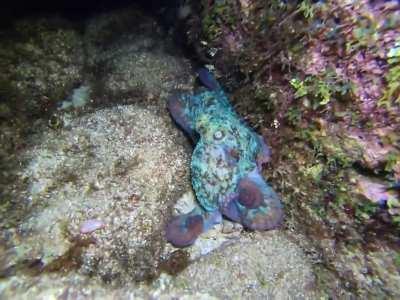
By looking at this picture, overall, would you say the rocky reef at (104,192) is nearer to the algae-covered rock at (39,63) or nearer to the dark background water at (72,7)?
the algae-covered rock at (39,63)

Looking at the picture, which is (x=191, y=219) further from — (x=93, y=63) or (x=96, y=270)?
(x=93, y=63)

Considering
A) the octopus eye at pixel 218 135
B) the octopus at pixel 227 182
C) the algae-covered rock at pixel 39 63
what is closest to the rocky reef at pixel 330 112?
the octopus at pixel 227 182

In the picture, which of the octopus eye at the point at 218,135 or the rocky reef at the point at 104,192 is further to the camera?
the octopus eye at the point at 218,135

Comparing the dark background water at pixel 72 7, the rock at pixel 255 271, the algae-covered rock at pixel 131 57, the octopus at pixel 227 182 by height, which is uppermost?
the dark background water at pixel 72 7

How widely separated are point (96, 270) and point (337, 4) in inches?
123

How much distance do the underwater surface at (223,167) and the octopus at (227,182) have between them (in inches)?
0.6

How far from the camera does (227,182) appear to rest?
347 cm

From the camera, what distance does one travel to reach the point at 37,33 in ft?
15.3

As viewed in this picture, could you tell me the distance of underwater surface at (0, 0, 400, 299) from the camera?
108 inches

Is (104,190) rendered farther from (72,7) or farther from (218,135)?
(72,7)

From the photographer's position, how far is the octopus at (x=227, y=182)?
3426 millimetres

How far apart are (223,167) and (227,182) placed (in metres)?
0.17

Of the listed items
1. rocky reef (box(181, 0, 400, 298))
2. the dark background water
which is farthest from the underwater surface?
the dark background water

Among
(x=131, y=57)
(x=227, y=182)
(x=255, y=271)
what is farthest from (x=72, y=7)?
(x=255, y=271)
